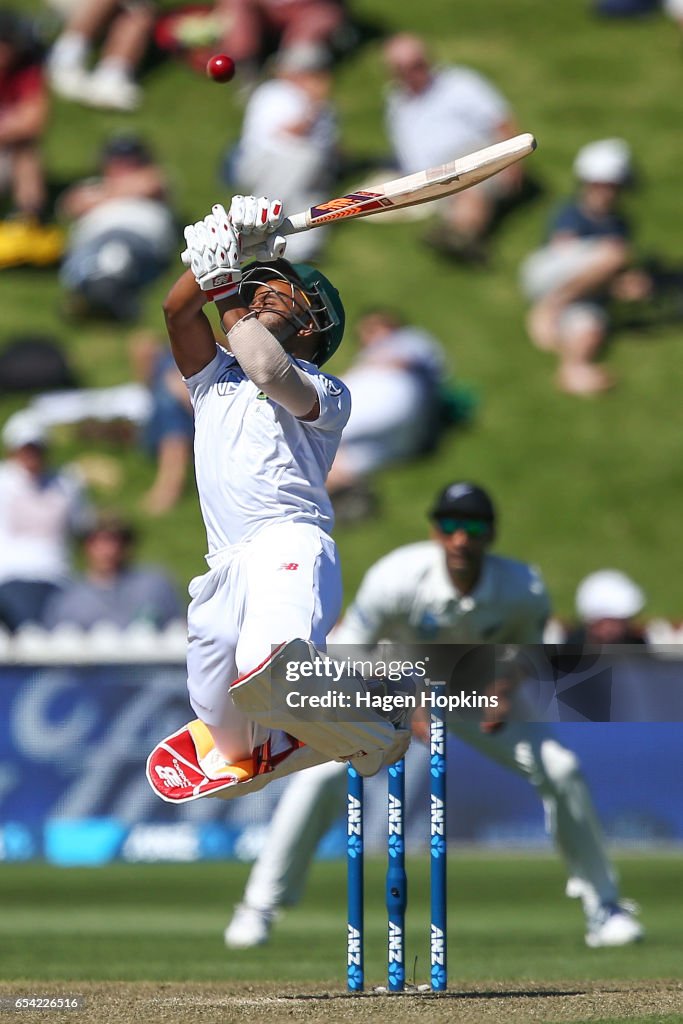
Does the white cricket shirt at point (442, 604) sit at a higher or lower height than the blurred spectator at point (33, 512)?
lower

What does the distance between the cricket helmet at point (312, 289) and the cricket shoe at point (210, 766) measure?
118 cm

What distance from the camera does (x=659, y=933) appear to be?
7.41m

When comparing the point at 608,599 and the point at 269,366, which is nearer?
the point at 269,366

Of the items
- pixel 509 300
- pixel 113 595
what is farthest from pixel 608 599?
pixel 509 300

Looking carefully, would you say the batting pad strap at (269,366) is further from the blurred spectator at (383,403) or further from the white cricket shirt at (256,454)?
the blurred spectator at (383,403)

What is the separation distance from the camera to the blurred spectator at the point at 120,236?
545 inches

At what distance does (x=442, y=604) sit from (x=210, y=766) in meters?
2.20

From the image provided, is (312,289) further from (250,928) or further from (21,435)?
(21,435)

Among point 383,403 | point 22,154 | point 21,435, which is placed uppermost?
point 22,154

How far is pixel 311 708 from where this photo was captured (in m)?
4.80

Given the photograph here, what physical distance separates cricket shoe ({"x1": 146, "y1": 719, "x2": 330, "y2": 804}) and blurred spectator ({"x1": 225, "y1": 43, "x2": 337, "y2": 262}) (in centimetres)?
871

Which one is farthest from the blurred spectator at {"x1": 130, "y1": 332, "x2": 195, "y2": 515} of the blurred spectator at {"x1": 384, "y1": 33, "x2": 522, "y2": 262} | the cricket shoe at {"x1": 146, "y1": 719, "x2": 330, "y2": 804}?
the cricket shoe at {"x1": 146, "y1": 719, "x2": 330, "y2": 804}

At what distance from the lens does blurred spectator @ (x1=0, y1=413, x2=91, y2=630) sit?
11.6 m

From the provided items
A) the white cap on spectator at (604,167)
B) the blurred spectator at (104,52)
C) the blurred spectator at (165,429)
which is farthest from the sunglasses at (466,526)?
the blurred spectator at (104,52)
